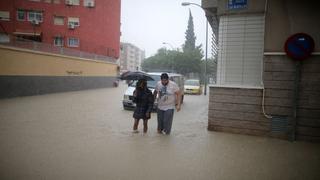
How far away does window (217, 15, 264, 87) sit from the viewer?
9.00 m

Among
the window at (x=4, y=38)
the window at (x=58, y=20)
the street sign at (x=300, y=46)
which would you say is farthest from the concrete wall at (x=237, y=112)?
the window at (x=58, y=20)

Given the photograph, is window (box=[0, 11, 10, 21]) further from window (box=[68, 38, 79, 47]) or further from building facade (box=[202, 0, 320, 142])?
building facade (box=[202, 0, 320, 142])

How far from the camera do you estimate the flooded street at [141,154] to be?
5.29 metres

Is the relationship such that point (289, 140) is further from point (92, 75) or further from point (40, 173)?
point (92, 75)

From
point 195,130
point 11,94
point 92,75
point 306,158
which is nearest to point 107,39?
point 92,75

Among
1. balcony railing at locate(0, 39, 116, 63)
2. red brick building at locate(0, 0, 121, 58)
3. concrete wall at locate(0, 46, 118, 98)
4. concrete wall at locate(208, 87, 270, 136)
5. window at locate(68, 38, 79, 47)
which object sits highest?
red brick building at locate(0, 0, 121, 58)

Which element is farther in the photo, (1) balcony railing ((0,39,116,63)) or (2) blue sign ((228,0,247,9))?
(1) balcony railing ((0,39,116,63))

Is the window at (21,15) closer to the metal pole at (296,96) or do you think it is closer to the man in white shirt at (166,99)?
the man in white shirt at (166,99)

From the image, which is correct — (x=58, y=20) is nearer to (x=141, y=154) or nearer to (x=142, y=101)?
(x=142, y=101)

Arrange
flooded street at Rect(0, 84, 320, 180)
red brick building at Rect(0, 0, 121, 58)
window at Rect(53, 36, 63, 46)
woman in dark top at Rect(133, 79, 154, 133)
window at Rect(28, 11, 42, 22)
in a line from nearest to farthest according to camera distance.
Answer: flooded street at Rect(0, 84, 320, 180) < woman in dark top at Rect(133, 79, 154, 133) < red brick building at Rect(0, 0, 121, 58) < window at Rect(28, 11, 42, 22) < window at Rect(53, 36, 63, 46)

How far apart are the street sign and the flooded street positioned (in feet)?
7.65

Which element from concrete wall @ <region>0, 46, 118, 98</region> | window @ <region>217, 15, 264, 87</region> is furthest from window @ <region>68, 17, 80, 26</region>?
window @ <region>217, 15, 264, 87</region>

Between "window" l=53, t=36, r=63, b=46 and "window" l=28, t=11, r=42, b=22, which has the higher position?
"window" l=28, t=11, r=42, b=22

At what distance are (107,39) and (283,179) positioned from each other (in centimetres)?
3813
